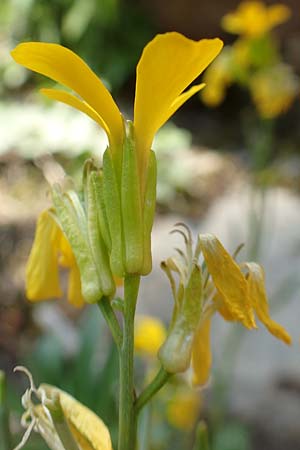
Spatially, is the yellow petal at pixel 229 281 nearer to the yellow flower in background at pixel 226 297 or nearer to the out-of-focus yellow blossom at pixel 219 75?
the yellow flower in background at pixel 226 297

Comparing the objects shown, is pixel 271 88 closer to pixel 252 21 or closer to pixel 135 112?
pixel 252 21

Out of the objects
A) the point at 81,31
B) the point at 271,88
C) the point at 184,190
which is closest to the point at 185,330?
the point at 271,88

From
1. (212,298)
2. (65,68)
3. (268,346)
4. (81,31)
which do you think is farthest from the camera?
(81,31)

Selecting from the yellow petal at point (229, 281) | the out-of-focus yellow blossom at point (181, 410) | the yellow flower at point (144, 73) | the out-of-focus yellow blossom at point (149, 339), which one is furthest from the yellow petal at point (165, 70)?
the out-of-focus yellow blossom at point (181, 410)

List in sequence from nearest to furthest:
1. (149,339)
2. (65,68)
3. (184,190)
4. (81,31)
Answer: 1. (65,68)
2. (149,339)
3. (184,190)
4. (81,31)

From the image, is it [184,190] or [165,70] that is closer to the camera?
[165,70]

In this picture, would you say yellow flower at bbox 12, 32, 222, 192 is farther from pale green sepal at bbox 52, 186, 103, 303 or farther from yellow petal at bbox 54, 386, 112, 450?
yellow petal at bbox 54, 386, 112, 450

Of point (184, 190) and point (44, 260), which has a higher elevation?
point (44, 260)
